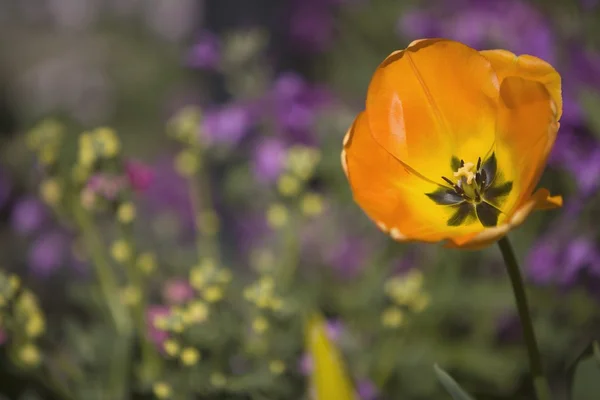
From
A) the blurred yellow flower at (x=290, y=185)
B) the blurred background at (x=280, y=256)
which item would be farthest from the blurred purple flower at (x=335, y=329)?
the blurred yellow flower at (x=290, y=185)

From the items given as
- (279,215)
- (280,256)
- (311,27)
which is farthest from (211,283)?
(311,27)

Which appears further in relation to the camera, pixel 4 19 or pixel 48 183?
pixel 4 19

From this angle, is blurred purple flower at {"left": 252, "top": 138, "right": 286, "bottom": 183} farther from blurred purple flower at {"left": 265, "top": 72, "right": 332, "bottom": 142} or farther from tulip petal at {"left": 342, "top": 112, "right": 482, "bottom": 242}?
tulip petal at {"left": 342, "top": 112, "right": 482, "bottom": 242}

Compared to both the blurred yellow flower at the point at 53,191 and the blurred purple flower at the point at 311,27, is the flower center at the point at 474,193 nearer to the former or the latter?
the blurred yellow flower at the point at 53,191

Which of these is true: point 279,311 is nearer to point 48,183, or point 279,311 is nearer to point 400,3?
point 48,183

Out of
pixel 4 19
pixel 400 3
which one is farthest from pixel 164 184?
pixel 4 19

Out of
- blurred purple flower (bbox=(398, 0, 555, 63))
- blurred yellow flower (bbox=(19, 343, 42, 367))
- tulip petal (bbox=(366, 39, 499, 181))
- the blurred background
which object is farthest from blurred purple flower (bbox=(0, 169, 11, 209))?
tulip petal (bbox=(366, 39, 499, 181))
